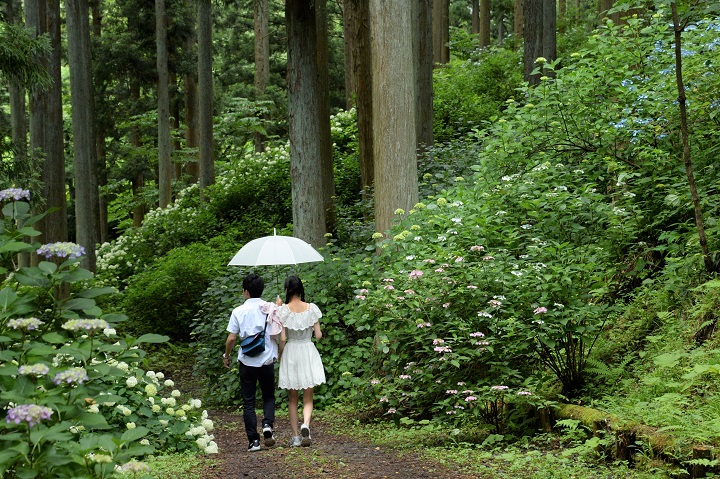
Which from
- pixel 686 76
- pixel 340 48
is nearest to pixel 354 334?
pixel 686 76

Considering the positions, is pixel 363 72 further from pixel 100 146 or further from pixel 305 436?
pixel 100 146

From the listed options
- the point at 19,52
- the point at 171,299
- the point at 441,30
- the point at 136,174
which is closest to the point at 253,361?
the point at 19,52

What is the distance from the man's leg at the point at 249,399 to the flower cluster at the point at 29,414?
4540 mm

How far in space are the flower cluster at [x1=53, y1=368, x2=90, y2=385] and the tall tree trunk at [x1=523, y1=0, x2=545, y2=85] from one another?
1356 centimetres

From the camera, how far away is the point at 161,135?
79.8 ft

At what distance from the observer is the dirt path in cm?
569

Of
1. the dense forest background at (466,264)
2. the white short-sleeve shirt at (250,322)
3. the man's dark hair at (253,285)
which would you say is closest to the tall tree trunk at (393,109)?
the dense forest background at (466,264)

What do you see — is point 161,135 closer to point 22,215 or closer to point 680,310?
point 680,310

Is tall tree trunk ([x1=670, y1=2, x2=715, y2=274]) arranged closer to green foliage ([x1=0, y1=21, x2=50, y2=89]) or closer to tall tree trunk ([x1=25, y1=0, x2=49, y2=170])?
green foliage ([x1=0, y1=21, x2=50, y2=89])

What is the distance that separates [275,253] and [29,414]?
5675 mm

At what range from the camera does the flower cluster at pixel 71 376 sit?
9.24 feet

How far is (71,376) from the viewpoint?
2.82 m

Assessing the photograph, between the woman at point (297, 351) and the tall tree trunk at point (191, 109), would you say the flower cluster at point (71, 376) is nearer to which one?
the woman at point (297, 351)

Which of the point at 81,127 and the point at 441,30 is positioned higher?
the point at 441,30
